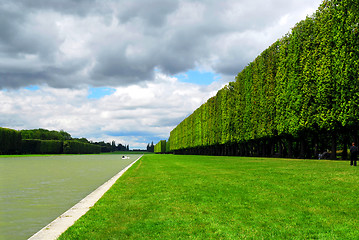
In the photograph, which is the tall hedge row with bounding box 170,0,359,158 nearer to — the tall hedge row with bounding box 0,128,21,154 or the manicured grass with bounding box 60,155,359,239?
the manicured grass with bounding box 60,155,359,239

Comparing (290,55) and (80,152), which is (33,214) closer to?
(290,55)

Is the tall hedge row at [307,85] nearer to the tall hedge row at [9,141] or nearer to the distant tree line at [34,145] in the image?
the tall hedge row at [9,141]

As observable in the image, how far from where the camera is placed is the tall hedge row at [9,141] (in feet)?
269

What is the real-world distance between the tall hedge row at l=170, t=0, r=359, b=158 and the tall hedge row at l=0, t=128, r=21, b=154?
64350 millimetres

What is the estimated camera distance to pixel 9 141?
84.8 meters

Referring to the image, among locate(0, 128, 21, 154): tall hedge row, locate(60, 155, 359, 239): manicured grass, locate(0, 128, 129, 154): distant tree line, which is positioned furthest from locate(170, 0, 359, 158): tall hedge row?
locate(0, 128, 129, 154): distant tree line

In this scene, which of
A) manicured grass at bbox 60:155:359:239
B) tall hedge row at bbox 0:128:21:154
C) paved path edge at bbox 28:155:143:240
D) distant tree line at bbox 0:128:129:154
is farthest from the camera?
distant tree line at bbox 0:128:129:154

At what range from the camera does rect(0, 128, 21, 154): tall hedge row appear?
269 ft

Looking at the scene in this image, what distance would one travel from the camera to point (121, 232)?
594 cm

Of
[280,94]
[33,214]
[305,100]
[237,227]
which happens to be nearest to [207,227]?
[237,227]

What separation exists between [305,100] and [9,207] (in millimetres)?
25424

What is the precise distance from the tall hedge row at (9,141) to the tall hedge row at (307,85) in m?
64.3

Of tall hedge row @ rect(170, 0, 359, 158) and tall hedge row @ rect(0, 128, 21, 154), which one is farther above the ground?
tall hedge row @ rect(170, 0, 359, 158)

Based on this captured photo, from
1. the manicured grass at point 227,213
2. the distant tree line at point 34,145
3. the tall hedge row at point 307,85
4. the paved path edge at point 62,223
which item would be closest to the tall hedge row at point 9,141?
the distant tree line at point 34,145
